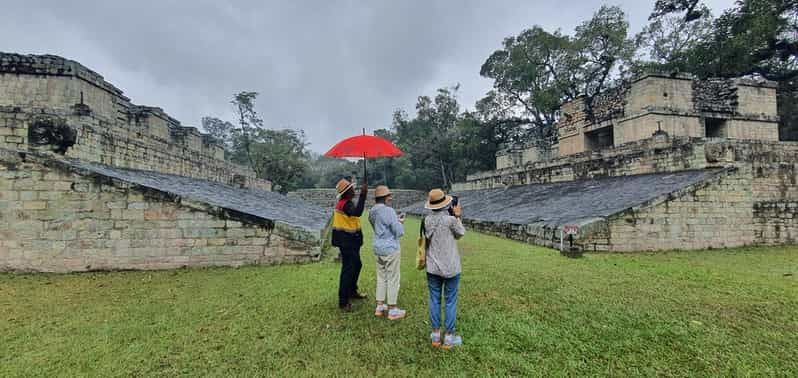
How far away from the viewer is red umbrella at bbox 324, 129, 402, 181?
4.46 m

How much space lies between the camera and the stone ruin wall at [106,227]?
545 centimetres

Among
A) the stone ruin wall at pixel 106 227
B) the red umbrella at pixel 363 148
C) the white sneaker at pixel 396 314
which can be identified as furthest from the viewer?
the stone ruin wall at pixel 106 227

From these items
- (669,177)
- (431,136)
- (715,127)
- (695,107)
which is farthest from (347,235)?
(431,136)

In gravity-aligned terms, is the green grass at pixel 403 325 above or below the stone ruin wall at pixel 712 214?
below

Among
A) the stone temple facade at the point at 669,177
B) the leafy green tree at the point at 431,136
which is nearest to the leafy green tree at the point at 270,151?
the leafy green tree at the point at 431,136

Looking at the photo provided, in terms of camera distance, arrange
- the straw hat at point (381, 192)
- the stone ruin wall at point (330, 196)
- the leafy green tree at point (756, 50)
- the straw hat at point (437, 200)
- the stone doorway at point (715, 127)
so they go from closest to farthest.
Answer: the straw hat at point (437, 200) → the straw hat at point (381, 192) → the stone doorway at point (715, 127) → the leafy green tree at point (756, 50) → the stone ruin wall at point (330, 196)

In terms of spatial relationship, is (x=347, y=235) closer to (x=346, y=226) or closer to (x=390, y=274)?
(x=346, y=226)

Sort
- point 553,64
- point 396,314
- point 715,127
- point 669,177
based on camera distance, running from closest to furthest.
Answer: point 396,314 < point 669,177 < point 715,127 < point 553,64

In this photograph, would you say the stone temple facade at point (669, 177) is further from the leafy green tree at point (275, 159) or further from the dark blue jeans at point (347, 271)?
the leafy green tree at point (275, 159)

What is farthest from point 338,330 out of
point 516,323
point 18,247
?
point 18,247

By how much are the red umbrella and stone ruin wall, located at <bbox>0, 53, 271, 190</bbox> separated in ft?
19.7

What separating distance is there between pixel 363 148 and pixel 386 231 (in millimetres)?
1386

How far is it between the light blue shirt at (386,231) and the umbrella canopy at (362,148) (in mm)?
1070

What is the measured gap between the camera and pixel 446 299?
2877mm
